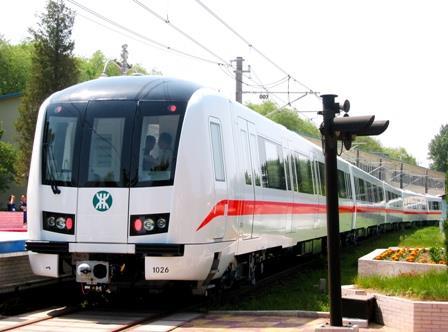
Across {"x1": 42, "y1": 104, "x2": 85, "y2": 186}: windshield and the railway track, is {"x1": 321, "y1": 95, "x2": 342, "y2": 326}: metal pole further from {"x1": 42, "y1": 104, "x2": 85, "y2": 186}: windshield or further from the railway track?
{"x1": 42, "y1": 104, "x2": 85, "y2": 186}: windshield

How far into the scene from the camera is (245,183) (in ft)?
37.9

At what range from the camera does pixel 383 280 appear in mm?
10836

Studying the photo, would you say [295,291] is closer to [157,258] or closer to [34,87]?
[157,258]

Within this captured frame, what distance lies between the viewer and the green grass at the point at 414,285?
928 cm

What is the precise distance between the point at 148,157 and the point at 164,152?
22 cm

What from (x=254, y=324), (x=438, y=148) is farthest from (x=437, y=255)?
(x=438, y=148)

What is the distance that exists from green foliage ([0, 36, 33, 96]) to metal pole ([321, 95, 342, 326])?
72.7 meters

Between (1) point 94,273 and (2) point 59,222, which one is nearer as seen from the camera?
(1) point 94,273

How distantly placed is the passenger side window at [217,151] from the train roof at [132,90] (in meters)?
0.61

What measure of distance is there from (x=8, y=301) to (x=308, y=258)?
12.5 meters

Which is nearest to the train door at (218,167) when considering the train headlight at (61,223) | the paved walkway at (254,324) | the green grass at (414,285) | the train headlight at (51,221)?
the paved walkway at (254,324)

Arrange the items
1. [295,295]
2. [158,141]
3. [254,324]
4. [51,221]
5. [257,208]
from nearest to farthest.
Answer: [254,324], [158,141], [51,221], [257,208], [295,295]

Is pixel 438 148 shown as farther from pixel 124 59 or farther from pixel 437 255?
pixel 437 255

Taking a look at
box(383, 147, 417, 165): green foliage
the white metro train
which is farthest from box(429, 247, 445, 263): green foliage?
box(383, 147, 417, 165): green foliage
